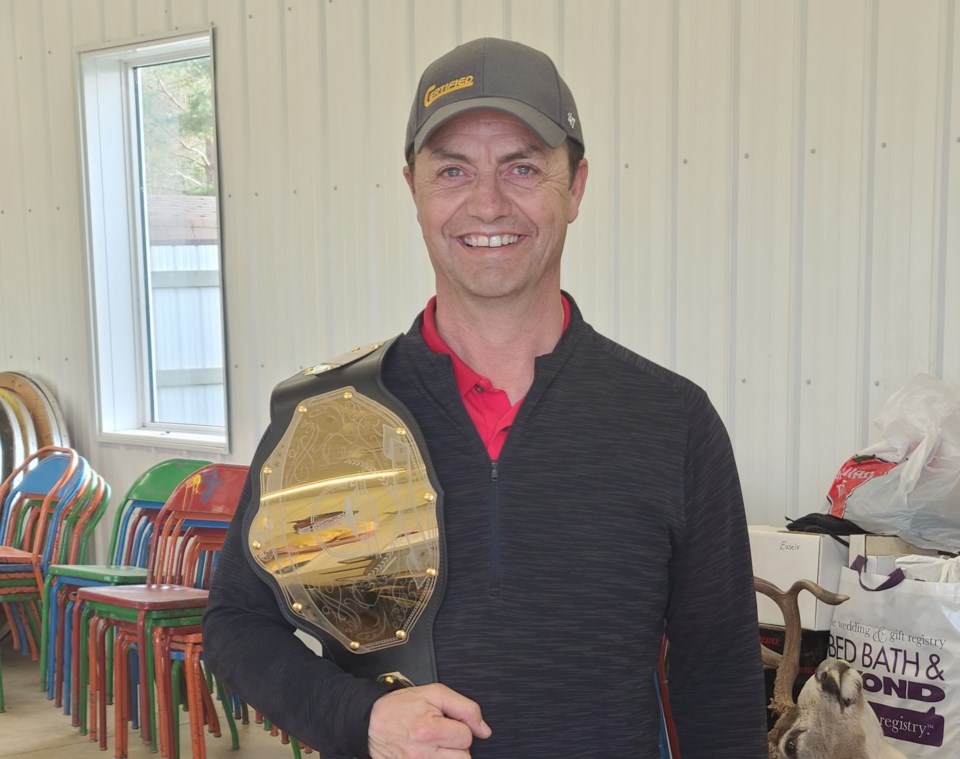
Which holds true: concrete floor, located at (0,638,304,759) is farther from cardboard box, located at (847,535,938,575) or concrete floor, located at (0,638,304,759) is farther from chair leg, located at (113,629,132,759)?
cardboard box, located at (847,535,938,575)

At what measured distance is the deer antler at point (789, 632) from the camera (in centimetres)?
245

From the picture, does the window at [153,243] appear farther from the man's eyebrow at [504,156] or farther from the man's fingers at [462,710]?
the man's fingers at [462,710]

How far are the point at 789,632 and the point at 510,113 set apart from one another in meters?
1.62

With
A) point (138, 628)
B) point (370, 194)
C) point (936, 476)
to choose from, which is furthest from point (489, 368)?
point (370, 194)

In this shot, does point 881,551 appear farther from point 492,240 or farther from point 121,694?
point 121,694

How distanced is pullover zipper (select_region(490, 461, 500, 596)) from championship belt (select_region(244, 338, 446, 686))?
0.06 metres

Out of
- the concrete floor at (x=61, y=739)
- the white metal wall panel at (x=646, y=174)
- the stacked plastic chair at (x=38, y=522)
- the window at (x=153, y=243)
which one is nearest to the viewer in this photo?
the white metal wall panel at (x=646, y=174)

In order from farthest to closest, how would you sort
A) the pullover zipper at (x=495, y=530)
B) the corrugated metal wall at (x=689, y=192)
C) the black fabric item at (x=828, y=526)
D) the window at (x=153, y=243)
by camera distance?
the window at (x=153, y=243)
the corrugated metal wall at (x=689, y=192)
the black fabric item at (x=828, y=526)
the pullover zipper at (x=495, y=530)

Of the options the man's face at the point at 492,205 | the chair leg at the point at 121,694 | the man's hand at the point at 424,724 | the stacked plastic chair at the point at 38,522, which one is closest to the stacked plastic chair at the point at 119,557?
the stacked plastic chair at the point at 38,522

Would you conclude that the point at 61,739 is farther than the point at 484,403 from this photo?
Yes

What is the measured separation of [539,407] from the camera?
1312mm

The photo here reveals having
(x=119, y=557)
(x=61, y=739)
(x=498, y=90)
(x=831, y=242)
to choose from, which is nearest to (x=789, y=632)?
(x=831, y=242)

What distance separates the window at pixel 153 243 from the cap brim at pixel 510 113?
3847 millimetres

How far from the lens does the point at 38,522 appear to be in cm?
478
